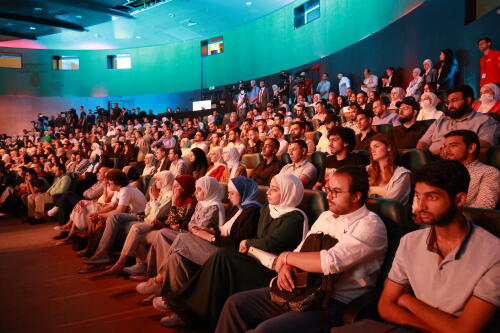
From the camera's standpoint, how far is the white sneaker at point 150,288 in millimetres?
2830

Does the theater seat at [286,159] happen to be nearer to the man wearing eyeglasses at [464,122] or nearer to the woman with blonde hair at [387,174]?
the man wearing eyeglasses at [464,122]

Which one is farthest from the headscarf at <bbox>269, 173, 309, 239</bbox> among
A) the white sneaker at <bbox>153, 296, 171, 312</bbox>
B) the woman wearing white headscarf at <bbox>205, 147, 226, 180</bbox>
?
the woman wearing white headscarf at <bbox>205, 147, 226, 180</bbox>

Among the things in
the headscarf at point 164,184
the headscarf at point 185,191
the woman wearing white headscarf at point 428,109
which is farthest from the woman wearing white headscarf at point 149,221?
the woman wearing white headscarf at point 428,109

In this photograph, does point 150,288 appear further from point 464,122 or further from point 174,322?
point 464,122

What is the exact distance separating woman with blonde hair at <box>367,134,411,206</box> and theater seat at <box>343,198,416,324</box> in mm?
658

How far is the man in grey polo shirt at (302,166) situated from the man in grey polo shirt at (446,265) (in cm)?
214

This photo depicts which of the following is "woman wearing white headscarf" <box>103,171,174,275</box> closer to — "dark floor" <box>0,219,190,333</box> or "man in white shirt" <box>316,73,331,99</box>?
"dark floor" <box>0,219,190,333</box>

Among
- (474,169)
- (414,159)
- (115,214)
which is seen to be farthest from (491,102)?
(115,214)

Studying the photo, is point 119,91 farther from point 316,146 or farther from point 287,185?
point 287,185

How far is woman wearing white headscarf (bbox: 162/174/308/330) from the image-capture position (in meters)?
2.11

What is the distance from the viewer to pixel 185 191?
3.46m

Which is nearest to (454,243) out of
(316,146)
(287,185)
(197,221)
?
(287,185)

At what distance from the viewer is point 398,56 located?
8219mm

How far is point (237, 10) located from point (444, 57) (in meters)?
8.95
